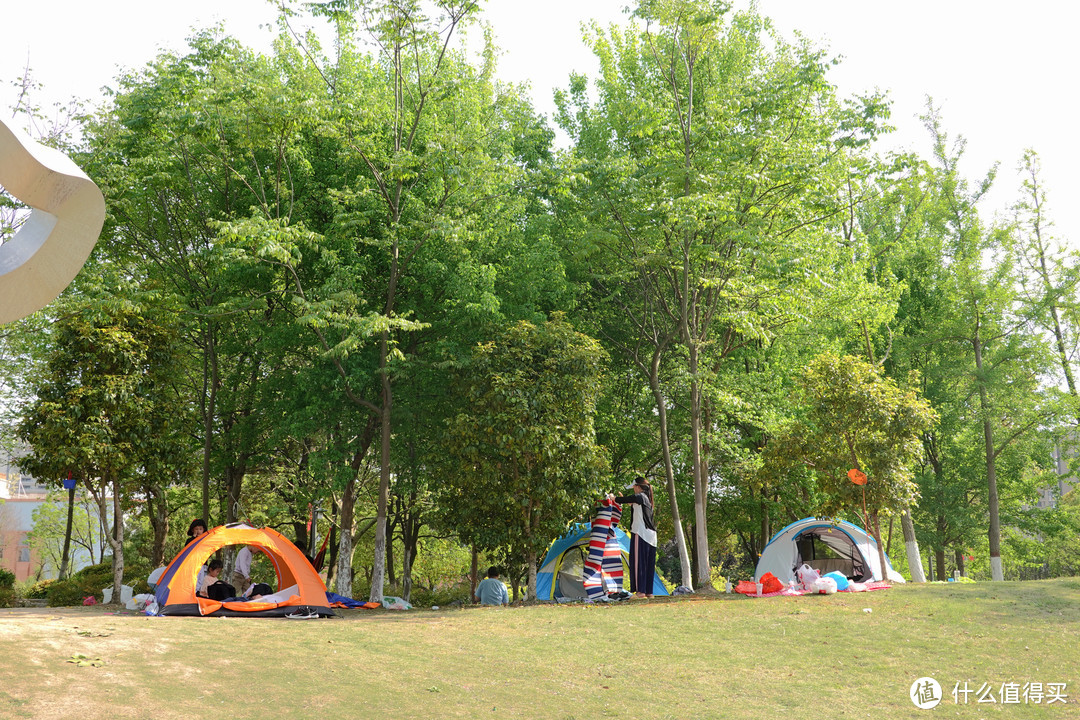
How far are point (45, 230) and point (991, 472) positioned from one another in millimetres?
24505

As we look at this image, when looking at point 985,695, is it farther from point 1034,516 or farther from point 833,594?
point 1034,516

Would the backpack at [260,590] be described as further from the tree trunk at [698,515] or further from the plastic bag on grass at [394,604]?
the tree trunk at [698,515]

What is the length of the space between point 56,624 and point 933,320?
25.0 meters

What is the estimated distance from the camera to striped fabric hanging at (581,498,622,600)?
15.5 meters

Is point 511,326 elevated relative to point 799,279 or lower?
lower

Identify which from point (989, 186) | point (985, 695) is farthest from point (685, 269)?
point (989, 186)

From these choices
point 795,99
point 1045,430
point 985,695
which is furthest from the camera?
point 1045,430

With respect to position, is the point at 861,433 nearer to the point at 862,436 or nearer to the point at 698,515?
the point at 862,436

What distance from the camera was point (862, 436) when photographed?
1538 centimetres

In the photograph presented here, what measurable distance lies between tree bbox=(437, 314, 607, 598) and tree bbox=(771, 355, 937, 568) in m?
4.47

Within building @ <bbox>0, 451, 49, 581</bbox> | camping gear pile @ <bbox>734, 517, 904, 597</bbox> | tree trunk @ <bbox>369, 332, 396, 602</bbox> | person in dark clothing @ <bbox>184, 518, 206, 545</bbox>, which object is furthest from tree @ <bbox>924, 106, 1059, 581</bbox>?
building @ <bbox>0, 451, 49, 581</bbox>

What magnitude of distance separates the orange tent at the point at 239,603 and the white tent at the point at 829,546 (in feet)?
31.7

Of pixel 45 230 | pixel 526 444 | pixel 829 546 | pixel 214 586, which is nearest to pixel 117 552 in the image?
pixel 214 586

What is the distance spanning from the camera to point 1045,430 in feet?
77.3
